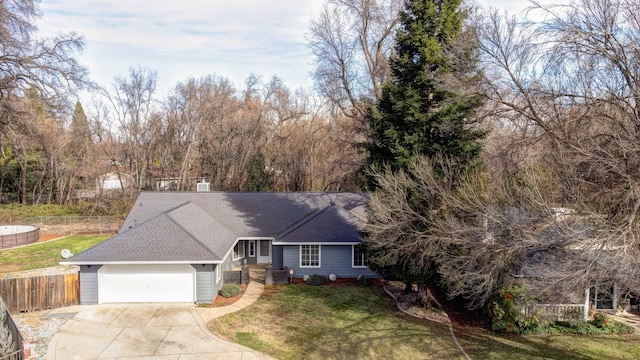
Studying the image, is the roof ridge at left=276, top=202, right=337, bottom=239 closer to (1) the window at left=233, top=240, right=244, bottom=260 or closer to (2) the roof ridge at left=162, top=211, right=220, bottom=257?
(1) the window at left=233, top=240, right=244, bottom=260

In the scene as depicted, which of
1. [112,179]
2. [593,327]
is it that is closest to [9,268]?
[112,179]

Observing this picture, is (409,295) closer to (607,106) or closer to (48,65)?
(607,106)

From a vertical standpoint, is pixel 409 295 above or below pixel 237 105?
below

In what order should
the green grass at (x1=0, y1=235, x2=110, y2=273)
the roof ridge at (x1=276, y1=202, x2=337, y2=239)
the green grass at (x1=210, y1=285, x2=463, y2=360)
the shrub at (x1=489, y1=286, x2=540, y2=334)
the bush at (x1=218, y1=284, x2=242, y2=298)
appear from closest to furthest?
the green grass at (x1=210, y1=285, x2=463, y2=360), the shrub at (x1=489, y1=286, x2=540, y2=334), the bush at (x1=218, y1=284, x2=242, y2=298), the roof ridge at (x1=276, y1=202, x2=337, y2=239), the green grass at (x1=0, y1=235, x2=110, y2=273)

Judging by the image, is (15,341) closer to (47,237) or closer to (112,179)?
(47,237)

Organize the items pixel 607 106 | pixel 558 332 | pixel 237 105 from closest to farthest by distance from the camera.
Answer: pixel 607 106 < pixel 558 332 < pixel 237 105

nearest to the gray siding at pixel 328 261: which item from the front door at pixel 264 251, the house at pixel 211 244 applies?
the house at pixel 211 244

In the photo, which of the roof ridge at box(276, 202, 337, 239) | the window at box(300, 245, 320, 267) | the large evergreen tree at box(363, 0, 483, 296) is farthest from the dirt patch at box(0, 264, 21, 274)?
the large evergreen tree at box(363, 0, 483, 296)

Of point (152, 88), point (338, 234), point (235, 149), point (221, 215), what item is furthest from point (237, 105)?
point (338, 234)
